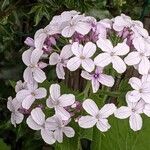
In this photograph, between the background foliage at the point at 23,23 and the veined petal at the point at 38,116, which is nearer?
the veined petal at the point at 38,116

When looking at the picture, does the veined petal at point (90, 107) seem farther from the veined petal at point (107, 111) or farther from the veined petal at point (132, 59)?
the veined petal at point (132, 59)

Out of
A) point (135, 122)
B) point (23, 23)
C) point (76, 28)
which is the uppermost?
point (76, 28)

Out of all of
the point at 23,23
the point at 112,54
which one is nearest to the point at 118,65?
the point at 112,54

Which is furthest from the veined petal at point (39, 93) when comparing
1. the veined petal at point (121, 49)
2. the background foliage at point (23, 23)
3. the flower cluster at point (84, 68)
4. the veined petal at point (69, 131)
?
the background foliage at point (23, 23)

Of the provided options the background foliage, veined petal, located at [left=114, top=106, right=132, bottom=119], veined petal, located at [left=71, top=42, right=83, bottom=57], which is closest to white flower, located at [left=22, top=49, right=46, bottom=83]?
veined petal, located at [left=71, top=42, right=83, bottom=57]

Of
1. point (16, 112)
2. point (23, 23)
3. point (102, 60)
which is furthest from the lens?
point (23, 23)

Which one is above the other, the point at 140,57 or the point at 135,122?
the point at 140,57

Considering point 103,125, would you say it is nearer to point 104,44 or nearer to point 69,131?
point 69,131

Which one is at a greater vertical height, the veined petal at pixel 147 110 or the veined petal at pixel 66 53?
the veined petal at pixel 66 53
